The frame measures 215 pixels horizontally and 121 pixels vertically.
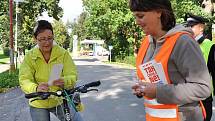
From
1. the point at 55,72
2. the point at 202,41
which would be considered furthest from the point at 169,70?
the point at 202,41

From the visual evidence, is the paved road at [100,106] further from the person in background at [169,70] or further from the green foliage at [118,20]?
the green foliage at [118,20]

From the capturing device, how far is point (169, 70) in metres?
2.53

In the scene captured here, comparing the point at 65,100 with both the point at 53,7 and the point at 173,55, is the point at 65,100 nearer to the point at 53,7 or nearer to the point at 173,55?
the point at 173,55

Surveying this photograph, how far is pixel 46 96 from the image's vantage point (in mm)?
4051

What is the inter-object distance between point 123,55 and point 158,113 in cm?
4883

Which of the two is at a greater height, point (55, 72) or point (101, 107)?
point (55, 72)

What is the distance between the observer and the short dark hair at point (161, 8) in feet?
8.37

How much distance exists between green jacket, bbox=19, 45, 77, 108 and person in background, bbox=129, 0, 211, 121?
183 centimetres

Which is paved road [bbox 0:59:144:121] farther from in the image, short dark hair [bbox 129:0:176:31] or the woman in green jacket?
short dark hair [bbox 129:0:176:31]

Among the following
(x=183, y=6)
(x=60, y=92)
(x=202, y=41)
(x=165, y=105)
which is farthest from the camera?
(x=183, y=6)

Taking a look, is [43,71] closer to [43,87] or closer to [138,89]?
[43,87]

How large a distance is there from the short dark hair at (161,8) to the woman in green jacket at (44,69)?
5.87 feet

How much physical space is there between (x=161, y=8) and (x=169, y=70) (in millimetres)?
346

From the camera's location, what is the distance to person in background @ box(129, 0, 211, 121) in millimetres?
2443
